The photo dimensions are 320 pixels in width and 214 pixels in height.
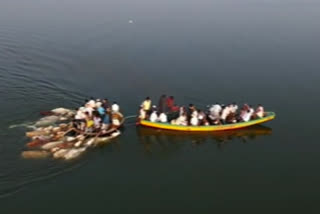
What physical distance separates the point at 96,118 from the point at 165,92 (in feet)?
27.8

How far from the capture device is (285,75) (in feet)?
112

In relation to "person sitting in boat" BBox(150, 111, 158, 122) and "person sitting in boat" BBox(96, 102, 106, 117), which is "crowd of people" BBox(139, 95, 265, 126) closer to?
"person sitting in boat" BBox(150, 111, 158, 122)

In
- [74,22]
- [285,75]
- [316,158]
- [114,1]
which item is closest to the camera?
[316,158]

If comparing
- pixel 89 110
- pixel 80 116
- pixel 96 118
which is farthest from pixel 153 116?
pixel 80 116

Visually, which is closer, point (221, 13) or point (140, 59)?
point (140, 59)

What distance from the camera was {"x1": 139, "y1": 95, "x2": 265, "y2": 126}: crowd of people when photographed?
81.6ft

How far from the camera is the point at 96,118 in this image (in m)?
23.4

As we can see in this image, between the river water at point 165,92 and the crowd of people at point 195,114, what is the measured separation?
95cm

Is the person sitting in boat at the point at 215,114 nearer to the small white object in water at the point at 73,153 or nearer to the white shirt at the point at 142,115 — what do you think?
the white shirt at the point at 142,115

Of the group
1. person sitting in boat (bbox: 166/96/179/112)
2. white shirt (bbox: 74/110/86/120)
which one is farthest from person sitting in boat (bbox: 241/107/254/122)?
white shirt (bbox: 74/110/86/120)

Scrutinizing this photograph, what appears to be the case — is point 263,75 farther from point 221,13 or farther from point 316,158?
point 221,13

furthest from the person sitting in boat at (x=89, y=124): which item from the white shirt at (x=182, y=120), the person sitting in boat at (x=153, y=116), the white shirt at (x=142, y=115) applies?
the white shirt at (x=182, y=120)

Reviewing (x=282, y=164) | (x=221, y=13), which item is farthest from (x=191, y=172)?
(x=221, y=13)

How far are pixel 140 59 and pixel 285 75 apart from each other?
13173 mm
